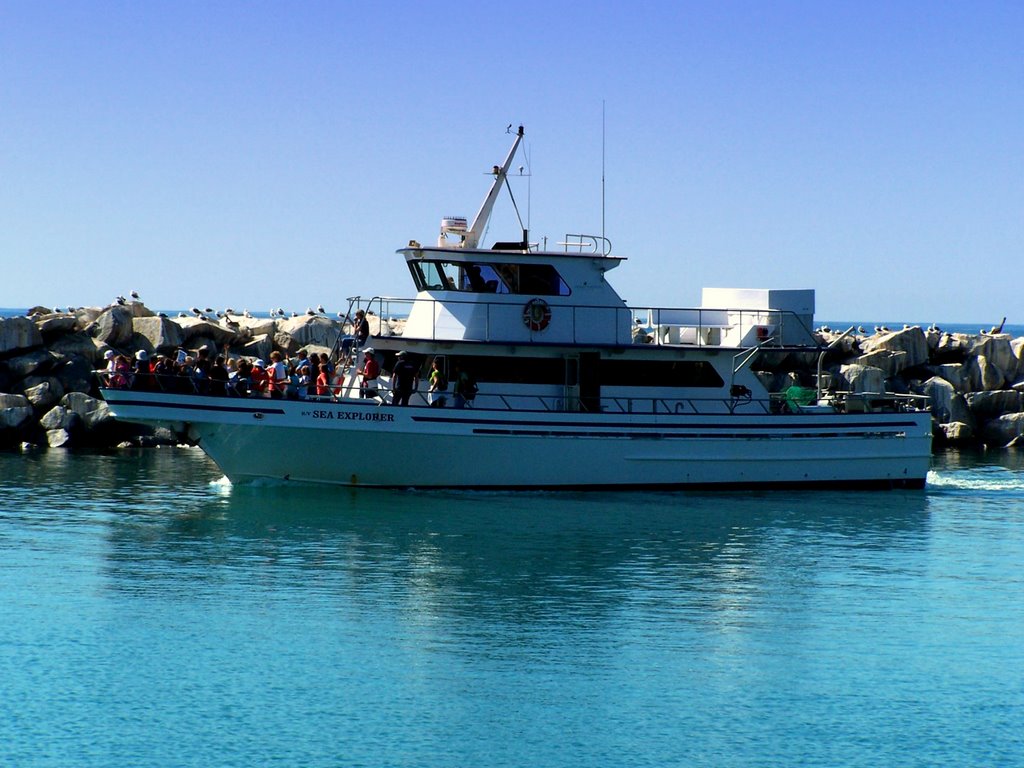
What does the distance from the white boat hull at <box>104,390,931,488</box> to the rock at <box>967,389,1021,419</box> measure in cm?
1265


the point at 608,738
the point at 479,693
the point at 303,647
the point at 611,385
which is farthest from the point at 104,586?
the point at 611,385

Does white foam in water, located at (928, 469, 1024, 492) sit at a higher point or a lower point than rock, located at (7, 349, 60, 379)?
lower

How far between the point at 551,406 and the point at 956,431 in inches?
665

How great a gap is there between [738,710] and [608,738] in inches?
60.3

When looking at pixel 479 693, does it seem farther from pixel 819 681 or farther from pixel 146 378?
pixel 146 378

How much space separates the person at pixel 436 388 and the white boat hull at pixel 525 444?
0.47 m

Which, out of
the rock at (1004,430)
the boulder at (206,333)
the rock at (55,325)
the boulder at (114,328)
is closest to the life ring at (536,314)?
the boulder at (206,333)

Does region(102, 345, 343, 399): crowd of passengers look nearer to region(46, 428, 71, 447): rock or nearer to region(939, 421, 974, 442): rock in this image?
region(46, 428, 71, 447): rock

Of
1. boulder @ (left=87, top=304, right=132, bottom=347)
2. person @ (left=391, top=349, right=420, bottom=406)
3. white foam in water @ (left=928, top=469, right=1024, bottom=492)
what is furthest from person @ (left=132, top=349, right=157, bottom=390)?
white foam in water @ (left=928, top=469, right=1024, bottom=492)

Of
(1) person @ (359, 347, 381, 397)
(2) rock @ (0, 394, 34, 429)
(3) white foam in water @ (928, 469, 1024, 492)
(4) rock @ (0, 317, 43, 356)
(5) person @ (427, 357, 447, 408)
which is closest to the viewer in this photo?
(5) person @ (427, 357, 447, 408)

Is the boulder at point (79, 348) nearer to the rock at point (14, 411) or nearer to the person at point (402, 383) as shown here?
the rock at point (14, 411)

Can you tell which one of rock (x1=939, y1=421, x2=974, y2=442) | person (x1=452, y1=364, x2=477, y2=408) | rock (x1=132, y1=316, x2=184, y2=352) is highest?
rock (x1=132, y1=316, x2=184, y2=352)

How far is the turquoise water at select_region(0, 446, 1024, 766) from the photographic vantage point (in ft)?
40.6

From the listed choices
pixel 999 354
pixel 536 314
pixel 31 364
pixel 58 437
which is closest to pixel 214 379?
pixel 536 314
